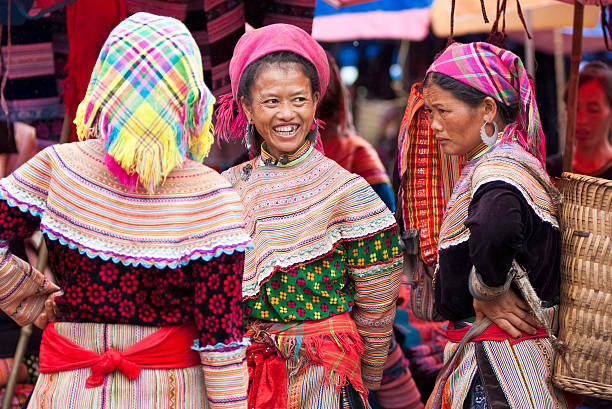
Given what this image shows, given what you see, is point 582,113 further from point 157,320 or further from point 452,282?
point 157,320

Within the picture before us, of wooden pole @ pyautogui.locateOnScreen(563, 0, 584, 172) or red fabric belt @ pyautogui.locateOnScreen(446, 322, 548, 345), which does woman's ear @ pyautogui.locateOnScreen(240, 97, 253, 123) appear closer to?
red fabric belt @ pyautogui.locateOnScreen(446, 322, 548, 345)

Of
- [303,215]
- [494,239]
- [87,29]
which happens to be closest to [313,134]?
[303,215]

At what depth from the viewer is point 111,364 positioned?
2.38m

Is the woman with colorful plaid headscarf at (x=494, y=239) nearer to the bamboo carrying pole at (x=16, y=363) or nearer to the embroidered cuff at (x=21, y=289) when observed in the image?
the embroidered cuff at (x=21, y=289)

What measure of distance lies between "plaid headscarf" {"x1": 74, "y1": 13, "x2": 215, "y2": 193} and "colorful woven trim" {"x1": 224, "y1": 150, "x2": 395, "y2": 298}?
89 cm

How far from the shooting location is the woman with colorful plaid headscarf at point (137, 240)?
7.75 ft

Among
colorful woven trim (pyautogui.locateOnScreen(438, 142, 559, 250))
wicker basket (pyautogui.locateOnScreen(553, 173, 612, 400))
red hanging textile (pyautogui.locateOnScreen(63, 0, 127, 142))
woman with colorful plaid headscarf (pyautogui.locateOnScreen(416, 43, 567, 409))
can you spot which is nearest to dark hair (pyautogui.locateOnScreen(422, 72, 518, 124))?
woman with colorful plaid headscarf (pyautogui.locateOnScreen(416, 43, 567, 409))

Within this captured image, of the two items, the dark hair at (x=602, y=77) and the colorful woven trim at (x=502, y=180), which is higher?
the dark hair at (x=602, y=77)

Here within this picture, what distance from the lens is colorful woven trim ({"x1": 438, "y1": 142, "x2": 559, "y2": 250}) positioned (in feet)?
9.73

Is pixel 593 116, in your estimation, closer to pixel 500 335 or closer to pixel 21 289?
pixel 500 335

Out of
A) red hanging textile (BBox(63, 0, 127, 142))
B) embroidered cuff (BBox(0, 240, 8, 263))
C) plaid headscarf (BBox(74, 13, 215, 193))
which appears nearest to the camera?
plaid headscarf (BBox(74, 13, 215, 193))

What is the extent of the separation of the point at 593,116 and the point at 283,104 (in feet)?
9.42

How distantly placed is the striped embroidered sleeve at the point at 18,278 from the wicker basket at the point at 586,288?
1.79 m

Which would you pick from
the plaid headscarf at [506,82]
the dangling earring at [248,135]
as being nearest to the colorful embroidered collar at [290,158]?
the dangling earring at [248,135]
